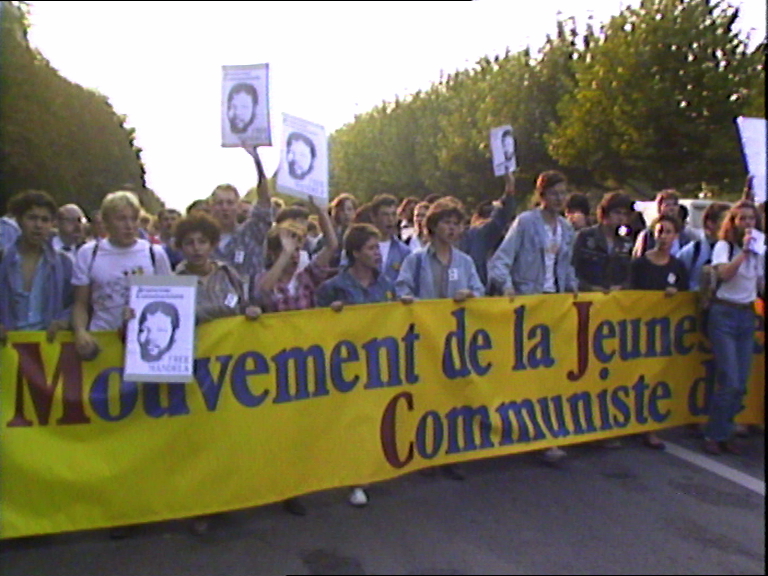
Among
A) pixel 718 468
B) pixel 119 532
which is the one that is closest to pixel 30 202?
pixel 119 532

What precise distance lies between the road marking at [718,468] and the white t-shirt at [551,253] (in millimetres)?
1226

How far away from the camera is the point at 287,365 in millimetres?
3869

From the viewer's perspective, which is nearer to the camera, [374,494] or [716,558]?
[716,558]

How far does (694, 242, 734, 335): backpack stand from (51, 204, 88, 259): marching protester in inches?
166

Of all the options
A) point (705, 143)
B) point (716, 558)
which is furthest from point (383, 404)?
point (705, 143)

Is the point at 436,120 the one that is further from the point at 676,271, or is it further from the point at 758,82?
the point at 676,271

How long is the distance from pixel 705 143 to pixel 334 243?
12.8m

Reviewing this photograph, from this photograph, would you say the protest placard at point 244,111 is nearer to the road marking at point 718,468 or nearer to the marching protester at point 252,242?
the marching protester at point 252,242

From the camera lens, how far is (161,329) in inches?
133

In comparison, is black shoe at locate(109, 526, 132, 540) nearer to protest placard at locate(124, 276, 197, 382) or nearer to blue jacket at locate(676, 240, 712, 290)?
protest placard at locate(124, 276, 197, 382)

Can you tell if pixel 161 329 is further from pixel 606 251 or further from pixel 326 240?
pixel 606 251

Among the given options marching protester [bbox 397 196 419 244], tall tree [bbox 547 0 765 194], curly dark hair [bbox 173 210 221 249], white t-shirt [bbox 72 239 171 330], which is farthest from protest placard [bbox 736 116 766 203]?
tall tree [bbox 547 0 765 194]

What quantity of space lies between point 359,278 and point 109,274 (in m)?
1.28

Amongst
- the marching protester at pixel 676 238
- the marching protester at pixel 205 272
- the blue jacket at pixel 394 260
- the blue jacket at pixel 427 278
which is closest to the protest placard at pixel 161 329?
the marching protester at pixel 205 272
